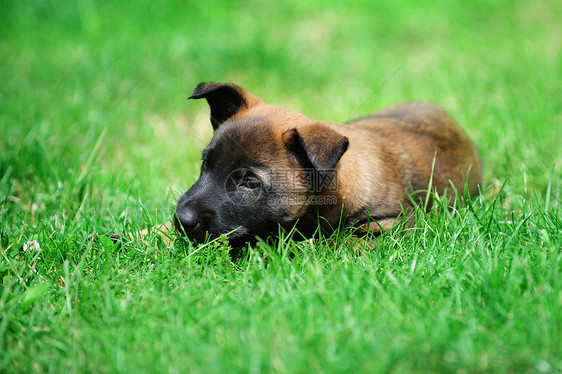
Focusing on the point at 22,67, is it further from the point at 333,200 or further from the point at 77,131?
the point at 333,200

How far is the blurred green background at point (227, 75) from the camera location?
15.4 feet

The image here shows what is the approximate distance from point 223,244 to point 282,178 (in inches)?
20.6

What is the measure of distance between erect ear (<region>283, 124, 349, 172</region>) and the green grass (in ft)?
1.78

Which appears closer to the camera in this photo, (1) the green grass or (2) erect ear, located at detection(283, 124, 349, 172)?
(1) the green grass

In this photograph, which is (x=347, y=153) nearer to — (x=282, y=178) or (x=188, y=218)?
(x=282, y=178)

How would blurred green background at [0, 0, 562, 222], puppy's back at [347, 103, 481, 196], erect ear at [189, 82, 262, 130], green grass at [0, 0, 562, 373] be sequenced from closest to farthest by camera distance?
green grass at [0, 0, 562, 373]
erect ear at [189, 82, 262, 130]
puppy's back at [347, 103, 481, 196]
blurred green background at [0, 0, 562, 222]

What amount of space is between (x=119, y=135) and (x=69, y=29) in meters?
3.31

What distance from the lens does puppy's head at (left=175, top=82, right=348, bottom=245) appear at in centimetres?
305

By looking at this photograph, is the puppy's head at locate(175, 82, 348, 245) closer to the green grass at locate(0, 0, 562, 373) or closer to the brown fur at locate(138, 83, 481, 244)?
the brown fur at locate(138, 83, 481, 244)

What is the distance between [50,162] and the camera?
4.37 m

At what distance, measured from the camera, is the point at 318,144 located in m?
2.89

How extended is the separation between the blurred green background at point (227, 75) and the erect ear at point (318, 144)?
3.97 ft

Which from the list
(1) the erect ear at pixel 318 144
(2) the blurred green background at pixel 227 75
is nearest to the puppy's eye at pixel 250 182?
(1) the erect ear at pixel 318 144

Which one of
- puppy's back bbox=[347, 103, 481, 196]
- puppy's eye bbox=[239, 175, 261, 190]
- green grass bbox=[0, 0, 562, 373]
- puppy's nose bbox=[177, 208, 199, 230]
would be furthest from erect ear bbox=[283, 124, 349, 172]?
puppy's back bbox=[347, 103, 481, 196]
